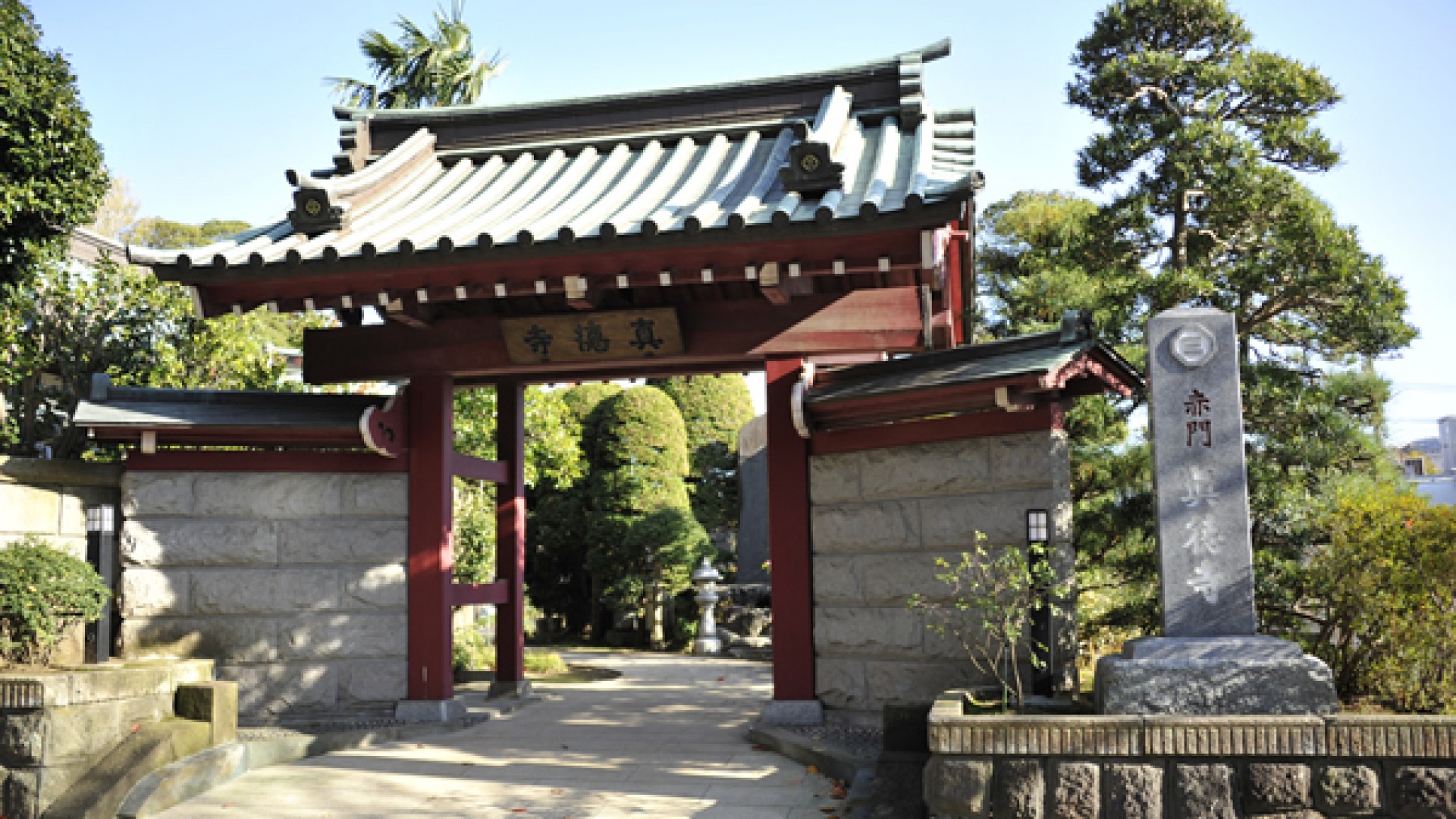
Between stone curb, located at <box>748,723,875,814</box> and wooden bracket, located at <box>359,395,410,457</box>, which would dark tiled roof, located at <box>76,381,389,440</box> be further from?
stone curb, located at <box>748,723,875,814</box>

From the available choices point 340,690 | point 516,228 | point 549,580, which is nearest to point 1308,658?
point 516,228

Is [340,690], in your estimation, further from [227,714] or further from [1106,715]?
[1106,715]

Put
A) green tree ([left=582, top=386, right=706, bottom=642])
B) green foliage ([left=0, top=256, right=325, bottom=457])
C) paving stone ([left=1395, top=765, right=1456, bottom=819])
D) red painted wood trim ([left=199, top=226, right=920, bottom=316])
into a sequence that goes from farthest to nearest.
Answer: green tree ([left=582, top=386, right=706, bottom=642])
green foliage ([left=0, top=256, right=325, bottom=457])
red painted wood trim ([left=199, top=226, right=920, bottom=316])
paving stone ([left=1395, top=765, right=1456, bottom=819])

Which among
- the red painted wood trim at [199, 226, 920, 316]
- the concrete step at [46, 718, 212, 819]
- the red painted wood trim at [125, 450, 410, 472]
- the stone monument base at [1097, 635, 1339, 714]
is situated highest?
the red painted wood trim at [199, 226, 920, 316]

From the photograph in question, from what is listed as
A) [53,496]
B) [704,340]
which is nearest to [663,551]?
[704,340]

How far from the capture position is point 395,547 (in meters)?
8.50

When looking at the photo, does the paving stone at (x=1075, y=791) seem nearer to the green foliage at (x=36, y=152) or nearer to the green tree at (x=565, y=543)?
the green foliage at (x=36, y=152)

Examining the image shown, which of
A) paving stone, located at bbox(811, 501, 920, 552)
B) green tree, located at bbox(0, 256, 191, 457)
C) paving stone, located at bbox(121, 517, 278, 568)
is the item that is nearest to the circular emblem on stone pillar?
paving stone, located at bbox(811, 501, 920, 552)

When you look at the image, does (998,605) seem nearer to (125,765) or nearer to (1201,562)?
(1201,562)

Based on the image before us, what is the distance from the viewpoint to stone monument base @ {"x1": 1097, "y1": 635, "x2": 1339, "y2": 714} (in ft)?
15.9

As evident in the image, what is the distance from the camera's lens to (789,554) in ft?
25.7

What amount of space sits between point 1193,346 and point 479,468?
622 centimetres

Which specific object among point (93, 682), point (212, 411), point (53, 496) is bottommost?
point (93, 682)

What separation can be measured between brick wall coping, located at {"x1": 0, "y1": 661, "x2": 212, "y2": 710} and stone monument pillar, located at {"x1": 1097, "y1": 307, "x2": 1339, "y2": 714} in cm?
544
